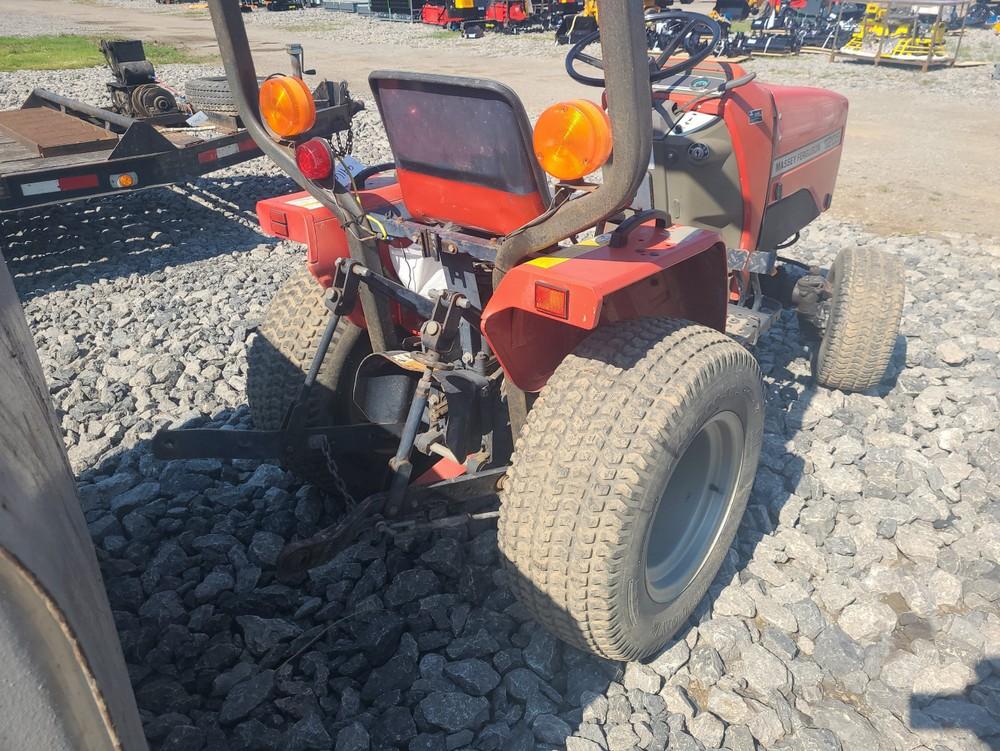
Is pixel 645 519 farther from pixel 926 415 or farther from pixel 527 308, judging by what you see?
pixel 926 415

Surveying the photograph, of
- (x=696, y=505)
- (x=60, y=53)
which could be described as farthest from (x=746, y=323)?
(x=60, y=53)

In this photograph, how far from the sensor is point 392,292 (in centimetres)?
216

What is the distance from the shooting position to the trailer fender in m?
1.71

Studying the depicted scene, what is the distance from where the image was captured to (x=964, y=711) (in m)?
2.05

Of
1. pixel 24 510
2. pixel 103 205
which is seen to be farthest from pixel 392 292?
pixel 103 205

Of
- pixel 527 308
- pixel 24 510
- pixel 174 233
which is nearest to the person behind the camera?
pixel 24 510

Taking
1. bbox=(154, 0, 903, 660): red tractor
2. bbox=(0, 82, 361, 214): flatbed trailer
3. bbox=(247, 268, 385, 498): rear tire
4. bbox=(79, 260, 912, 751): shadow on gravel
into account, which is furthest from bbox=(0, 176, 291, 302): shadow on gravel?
bbox=(154, 0, 903, 660): red tractor

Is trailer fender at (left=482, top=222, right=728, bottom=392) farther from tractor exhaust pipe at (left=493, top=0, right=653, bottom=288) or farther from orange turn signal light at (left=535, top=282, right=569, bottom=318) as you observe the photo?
tractor exhaust pipe at (left=493, top=0, right=653, bottom=288)

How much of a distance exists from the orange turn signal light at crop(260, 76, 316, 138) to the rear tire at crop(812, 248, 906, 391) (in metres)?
2.41

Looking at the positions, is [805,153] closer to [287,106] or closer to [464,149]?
[464,149]

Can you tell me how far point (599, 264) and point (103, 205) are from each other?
6072 mm

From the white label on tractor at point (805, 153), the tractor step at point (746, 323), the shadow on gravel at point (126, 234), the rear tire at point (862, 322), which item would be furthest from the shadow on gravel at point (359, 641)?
the shadow on gravel at point (126, 234)

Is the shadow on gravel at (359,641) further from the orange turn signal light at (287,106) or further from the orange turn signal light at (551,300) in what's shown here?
the orange turn signal light at (287,106)

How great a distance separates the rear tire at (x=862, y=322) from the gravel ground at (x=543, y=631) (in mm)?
169
